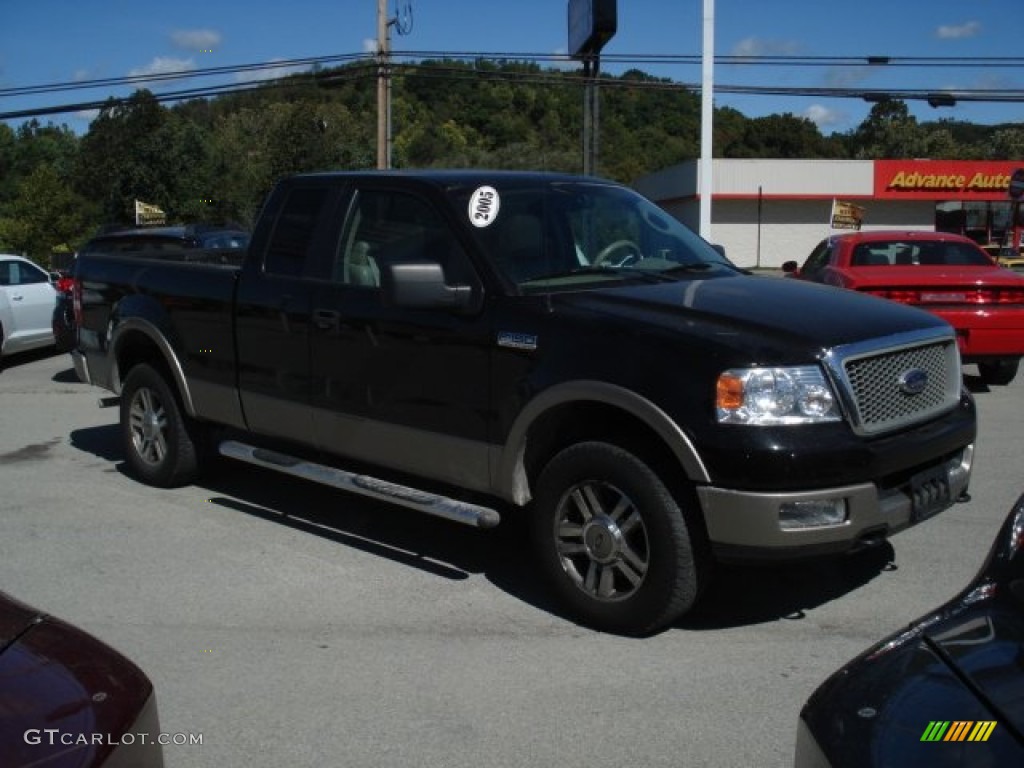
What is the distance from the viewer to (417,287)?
4.62m

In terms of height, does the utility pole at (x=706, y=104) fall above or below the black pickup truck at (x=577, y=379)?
above

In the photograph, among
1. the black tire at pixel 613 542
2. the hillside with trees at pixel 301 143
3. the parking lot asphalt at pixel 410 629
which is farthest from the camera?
the hillside with trees at pixel 301 143

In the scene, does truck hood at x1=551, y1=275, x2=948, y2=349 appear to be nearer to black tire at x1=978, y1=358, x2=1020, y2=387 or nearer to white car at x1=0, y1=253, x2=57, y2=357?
black tire at x1=978, y1=358, x2=1020, y2=387

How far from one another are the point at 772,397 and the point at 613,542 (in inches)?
36.7

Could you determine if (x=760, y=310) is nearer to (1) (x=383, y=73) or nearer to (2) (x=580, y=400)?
(2) (x=580, y=400)

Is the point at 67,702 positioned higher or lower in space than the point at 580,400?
lower

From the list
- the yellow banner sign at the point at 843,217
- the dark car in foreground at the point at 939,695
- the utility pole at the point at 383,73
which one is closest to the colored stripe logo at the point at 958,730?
the dark car in foreground at the point at 939,695

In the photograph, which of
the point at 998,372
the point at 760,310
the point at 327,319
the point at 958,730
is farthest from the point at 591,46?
the point at 958,730

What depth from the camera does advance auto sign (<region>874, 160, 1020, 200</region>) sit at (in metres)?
49.3

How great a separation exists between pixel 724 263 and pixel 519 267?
52.6 inches

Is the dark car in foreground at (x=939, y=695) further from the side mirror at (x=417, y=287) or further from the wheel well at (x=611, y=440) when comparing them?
the side mirror at (x=417, y=287)

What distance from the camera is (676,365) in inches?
160

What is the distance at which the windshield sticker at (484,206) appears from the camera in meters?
5.04

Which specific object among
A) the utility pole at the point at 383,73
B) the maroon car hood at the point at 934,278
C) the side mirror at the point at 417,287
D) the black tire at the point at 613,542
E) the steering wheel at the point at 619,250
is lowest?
the black tire at the point at 613,542
